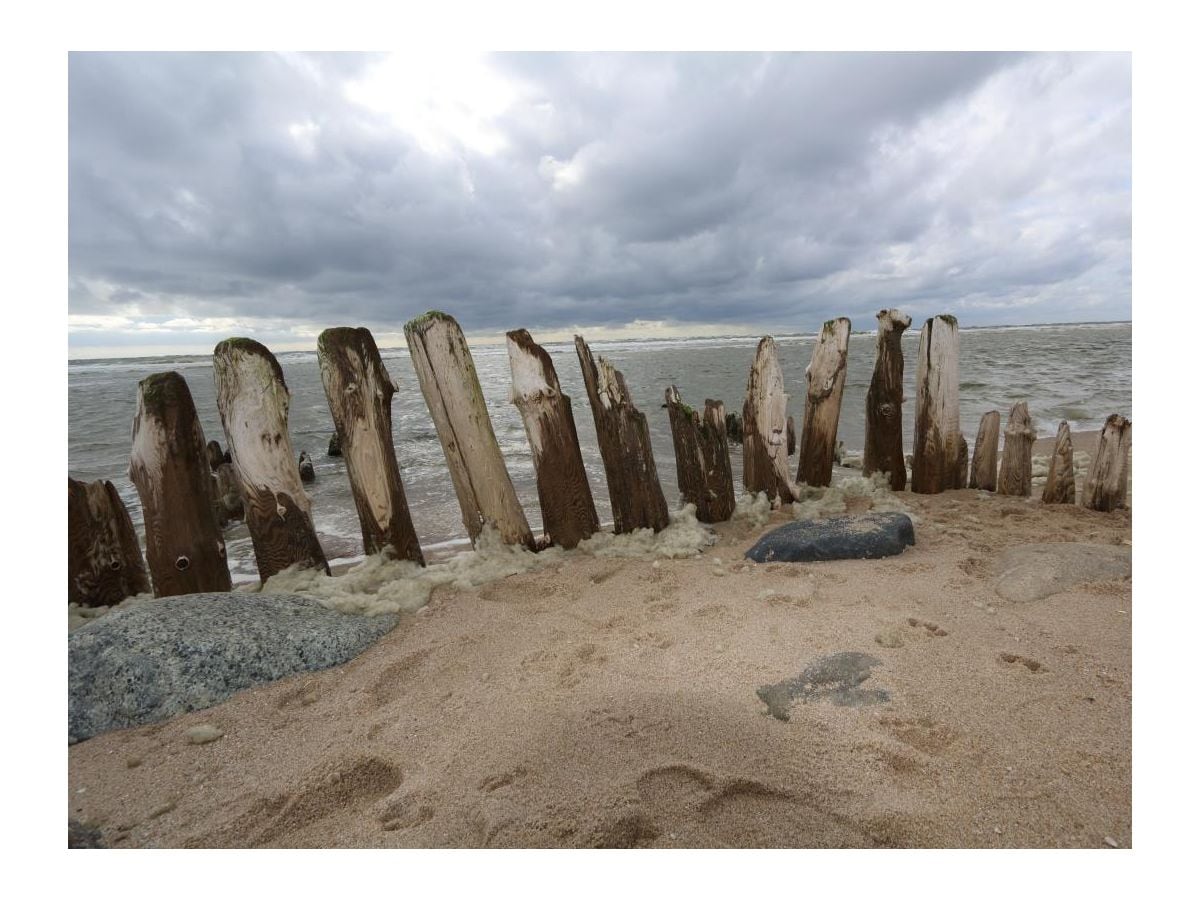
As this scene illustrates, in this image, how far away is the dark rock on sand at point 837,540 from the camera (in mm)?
3535

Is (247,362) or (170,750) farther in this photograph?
(247,362)

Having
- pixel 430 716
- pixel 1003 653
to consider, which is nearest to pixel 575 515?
pixel 430 716

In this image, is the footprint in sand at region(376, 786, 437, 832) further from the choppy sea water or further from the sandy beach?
the choppy sea water

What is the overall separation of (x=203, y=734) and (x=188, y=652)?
1.54 feet

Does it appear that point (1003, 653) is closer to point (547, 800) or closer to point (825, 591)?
point (825, 591)

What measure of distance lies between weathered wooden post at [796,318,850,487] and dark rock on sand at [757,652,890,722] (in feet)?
9.24

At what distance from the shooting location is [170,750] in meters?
2.22

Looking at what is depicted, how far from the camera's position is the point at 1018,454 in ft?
15.9

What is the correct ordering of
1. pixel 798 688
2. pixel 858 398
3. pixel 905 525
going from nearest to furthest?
pixel 798 688 → pixel 905 525 → pixel 858 398

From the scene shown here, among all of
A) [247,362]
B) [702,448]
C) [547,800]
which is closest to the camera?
[547,800]

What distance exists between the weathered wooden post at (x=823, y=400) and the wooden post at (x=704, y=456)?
937mm

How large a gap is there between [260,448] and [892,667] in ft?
11.0

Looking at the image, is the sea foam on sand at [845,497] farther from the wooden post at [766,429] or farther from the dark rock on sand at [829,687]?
the dark rock on sand at [829,687]

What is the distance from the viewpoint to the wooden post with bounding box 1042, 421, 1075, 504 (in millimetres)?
4473
